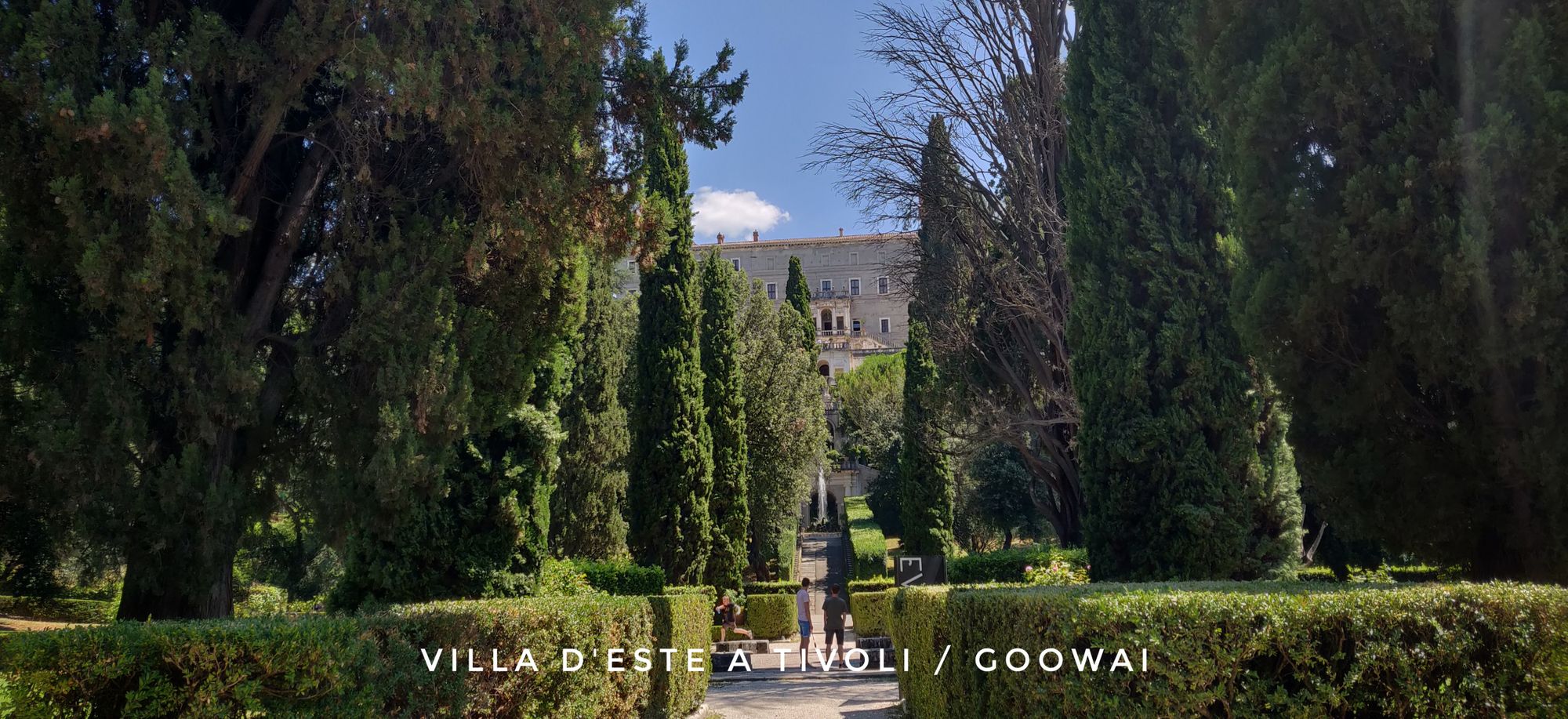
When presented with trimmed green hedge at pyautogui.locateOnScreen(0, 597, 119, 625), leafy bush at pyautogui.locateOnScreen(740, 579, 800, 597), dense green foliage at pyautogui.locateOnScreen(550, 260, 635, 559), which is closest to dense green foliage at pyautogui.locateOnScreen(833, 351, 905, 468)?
leafy bush at pyautogui.locateOnScreen(740, 579, 800, 597)

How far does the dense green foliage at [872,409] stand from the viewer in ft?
130

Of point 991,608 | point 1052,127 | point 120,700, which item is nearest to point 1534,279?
point 991,608

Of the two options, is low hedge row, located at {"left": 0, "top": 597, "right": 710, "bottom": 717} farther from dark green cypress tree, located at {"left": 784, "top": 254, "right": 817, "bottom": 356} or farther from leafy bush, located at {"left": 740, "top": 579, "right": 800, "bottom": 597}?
dark green cypress tree, located at {"left": 784, "top": 254, "right": 817, "bottom": 356}

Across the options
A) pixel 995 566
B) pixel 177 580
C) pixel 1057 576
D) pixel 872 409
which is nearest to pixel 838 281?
pixel 872 409

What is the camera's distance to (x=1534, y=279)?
4441 mm

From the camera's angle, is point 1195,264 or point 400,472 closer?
point 400,472

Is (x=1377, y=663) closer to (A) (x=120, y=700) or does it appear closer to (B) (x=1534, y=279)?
(B) (x=1534, y=279)

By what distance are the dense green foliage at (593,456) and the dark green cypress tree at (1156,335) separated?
494 inches

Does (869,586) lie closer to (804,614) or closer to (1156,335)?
(804,614)

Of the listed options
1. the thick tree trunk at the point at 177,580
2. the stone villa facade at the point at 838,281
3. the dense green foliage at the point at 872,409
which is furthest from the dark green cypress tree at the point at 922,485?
the stone villa facade at the point at 838,281

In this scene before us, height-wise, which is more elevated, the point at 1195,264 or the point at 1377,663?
the point at 1195,264

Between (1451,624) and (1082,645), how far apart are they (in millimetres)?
1386

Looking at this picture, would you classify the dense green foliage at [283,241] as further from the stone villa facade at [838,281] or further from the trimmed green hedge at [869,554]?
the stone villa facade at [838,281]

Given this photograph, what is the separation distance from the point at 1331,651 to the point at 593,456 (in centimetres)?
1808
